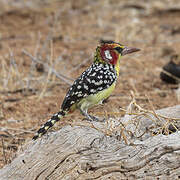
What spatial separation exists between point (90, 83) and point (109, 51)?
0.54m

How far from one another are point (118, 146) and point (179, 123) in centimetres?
106

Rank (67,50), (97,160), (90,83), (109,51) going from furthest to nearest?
(67,50), (109,51), (90,83), (97,160)

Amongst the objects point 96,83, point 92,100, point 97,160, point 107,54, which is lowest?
point 97,160

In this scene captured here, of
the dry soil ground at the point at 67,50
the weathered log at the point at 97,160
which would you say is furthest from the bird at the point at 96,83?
the weathered log at the point at 97,160

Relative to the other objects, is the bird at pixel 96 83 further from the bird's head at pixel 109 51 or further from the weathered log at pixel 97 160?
the weathered log at pixel 97 160

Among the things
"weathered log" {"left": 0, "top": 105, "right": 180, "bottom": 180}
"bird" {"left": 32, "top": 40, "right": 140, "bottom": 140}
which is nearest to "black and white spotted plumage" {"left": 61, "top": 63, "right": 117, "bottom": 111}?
"bird" {"left": 32, "top": 40, "right": 140, "bottom": 140}

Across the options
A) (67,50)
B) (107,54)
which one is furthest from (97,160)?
(67,50)

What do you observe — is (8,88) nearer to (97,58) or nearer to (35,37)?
(97,58)

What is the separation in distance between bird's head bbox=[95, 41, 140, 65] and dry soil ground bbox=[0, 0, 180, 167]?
581 mm

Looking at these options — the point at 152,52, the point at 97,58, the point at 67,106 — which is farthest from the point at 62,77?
the point at 152,52

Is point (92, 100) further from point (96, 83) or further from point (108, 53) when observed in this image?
point (108, 53)

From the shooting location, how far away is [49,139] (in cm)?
396

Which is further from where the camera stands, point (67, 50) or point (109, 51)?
point (67, 50)

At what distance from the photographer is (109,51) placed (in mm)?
5137
